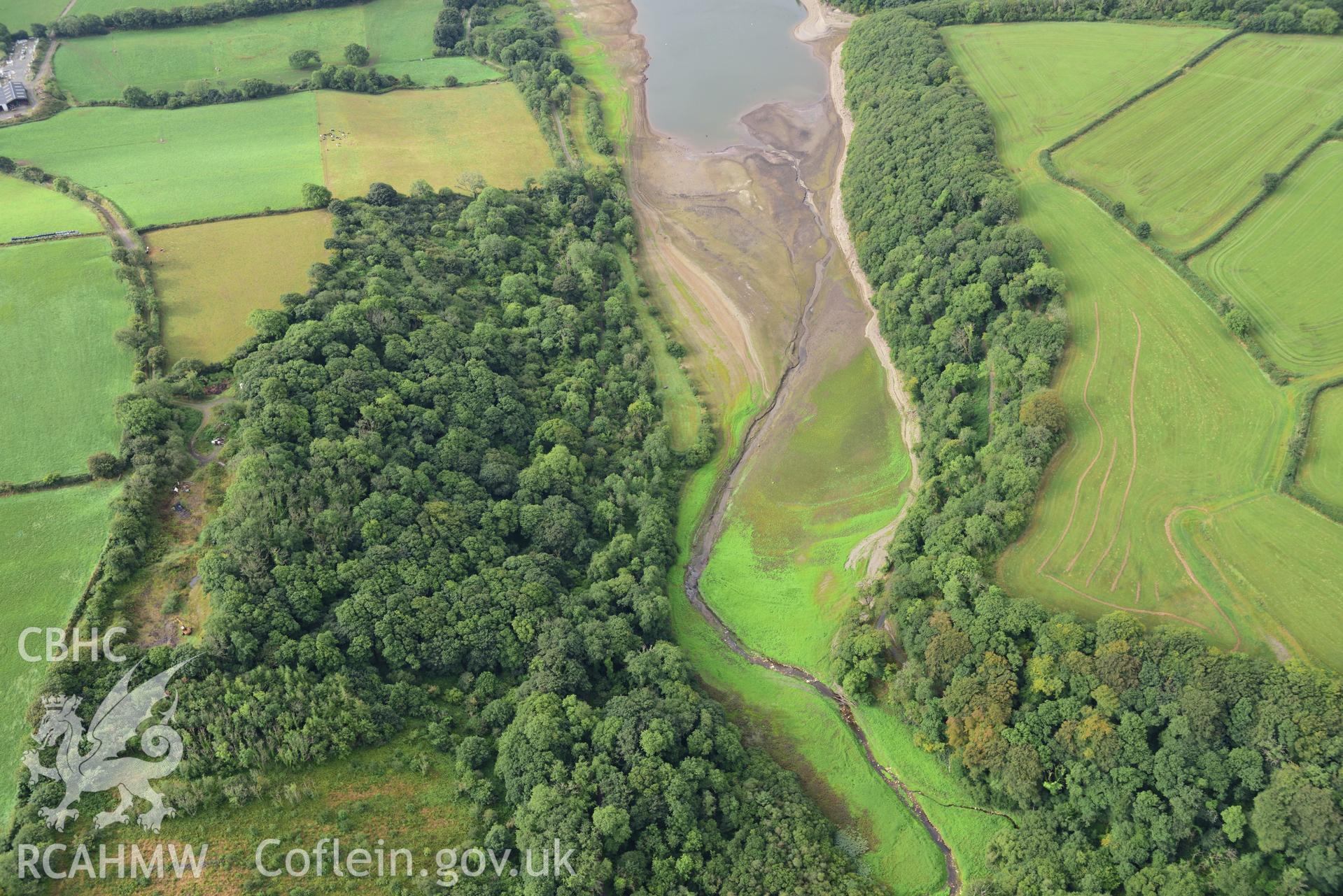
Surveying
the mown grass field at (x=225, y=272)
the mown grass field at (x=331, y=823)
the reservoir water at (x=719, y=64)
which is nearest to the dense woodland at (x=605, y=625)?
the mown grass field at (x=331, y=823)

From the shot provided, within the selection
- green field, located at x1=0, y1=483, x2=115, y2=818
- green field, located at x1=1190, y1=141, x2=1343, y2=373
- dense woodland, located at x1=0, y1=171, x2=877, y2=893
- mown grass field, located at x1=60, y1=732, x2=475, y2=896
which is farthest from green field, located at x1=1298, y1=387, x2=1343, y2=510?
green field, located at x1=0, y1=483, x2=115, y2=818

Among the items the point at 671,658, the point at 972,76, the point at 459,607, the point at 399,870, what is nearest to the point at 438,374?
the point at 459,607

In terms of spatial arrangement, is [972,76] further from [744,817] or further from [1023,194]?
[744,817]

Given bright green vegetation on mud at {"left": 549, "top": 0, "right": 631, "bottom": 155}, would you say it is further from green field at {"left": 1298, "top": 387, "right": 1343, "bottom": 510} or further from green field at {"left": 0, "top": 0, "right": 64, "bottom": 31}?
green field at {"left": 1298, "top": 387, "right": 1343, "bottom": 510}

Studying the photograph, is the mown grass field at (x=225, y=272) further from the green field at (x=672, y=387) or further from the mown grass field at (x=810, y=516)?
the mown grass field at (x=810, y=516)

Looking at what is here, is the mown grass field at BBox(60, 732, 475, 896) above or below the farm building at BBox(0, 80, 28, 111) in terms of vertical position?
below

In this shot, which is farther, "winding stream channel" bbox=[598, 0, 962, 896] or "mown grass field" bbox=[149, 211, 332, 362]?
"mown grass field" bbox=[149, 211, 332, 362]

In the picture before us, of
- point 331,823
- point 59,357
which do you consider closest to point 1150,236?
point 331,823
